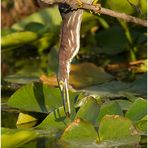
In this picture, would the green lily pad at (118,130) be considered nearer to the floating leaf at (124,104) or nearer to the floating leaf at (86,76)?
the floating leaf at (124,104)

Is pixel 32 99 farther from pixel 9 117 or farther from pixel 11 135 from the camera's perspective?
pixel 11 135

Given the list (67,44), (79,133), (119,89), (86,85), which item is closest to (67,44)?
(67,44)

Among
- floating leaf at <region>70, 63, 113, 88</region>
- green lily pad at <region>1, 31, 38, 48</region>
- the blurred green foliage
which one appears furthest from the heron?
green lily pad at <region>1, 31, 38, 48</region>

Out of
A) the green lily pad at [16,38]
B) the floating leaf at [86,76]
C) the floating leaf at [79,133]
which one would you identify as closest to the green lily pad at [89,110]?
the floating leaf at [79,133]

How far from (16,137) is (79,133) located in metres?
0.33

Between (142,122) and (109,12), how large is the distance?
0.45 metres

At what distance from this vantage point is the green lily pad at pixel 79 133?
201cm

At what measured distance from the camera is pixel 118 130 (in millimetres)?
2072

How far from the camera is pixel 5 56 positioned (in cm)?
432

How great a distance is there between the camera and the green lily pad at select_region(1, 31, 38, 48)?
11.2ft

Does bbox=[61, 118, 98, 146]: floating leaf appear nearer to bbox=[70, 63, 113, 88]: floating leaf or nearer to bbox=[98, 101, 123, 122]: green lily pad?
bbox=[98, 101, 123, 122]: green lily pad

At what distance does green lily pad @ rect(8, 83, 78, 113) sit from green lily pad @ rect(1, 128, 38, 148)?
62 centimetres

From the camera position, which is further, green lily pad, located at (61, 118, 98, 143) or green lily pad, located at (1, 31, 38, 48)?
green lily pad, located at (1, 31, 38, 48)

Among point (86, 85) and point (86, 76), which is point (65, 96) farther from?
point (86, 76)
